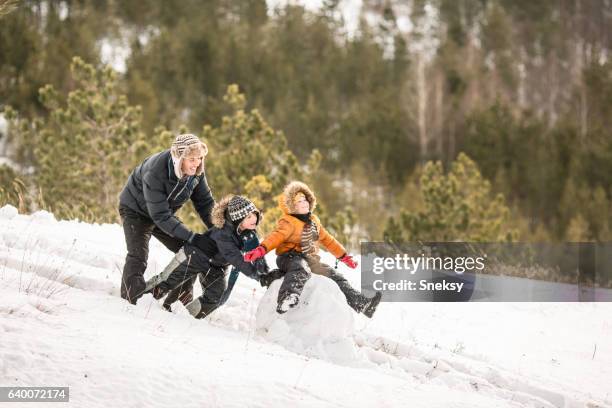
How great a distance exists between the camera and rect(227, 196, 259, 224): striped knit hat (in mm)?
5703

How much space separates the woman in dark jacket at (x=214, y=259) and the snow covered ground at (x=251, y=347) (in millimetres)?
170

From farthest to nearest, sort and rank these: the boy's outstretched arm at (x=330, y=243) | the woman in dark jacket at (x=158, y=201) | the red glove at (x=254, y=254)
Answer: the boy's outstretched arm at (x=330, y=243)
the woman in dark jacket at (x=158, y=201)
the red glove at (x=254, y=254)

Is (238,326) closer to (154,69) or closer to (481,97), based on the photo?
(154,69)

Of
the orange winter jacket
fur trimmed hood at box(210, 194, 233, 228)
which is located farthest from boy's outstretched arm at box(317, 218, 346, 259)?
fur trimmed hood at box(210, 194, 233, 228)

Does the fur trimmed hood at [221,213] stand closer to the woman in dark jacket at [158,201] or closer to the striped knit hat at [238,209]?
the striped knit hat at [238,209]

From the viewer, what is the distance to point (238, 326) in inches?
232

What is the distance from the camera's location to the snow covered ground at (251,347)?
403 cm

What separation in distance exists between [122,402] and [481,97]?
40.8 m

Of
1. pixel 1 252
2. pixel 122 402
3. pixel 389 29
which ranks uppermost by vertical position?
pixel 389 29

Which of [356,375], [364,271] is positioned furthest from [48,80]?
[356,375]

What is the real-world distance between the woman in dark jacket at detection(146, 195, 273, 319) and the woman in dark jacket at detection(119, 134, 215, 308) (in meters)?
0.12

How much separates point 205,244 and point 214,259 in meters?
0.16

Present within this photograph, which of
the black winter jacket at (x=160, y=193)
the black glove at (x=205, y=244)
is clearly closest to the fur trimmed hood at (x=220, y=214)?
the black glove at (x=205, y=244)

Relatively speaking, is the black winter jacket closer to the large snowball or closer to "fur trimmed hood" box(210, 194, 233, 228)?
"fur trimmed hood" box(210, 194, 233, 228)
